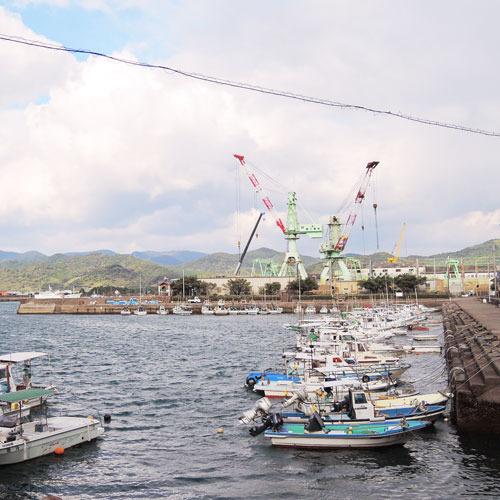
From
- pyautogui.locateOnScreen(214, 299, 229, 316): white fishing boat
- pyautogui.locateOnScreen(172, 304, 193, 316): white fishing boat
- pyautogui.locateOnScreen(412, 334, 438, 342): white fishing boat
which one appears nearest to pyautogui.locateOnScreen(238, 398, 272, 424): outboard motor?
pyautogui.locateOnScreen(412, 334, 438, 342): white fishing boat

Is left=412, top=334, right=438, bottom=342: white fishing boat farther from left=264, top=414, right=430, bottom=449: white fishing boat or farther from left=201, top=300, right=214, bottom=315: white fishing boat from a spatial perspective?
left=201, top=300, right=214, bottom=315: white fishing boat

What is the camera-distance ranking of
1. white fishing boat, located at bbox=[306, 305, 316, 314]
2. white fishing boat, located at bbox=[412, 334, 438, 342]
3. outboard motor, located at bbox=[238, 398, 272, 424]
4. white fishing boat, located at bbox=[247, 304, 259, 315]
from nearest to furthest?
outboard motor, located at bbox=[238, 398, 272, 424] < white fishing boat, located at bbox=[412, 334, 438, 342] < white fishing boat, located at bbox=[306, 305, 316, 314] < white fishing boat, located at bbox=[247, 304, 259, 315]

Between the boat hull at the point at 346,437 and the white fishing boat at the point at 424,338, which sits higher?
the boat hull at the point at 346,437

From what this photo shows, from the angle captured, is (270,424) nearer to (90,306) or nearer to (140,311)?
(140,311)

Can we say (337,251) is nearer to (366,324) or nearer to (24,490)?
(366,324)

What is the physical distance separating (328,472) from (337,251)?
502 feet

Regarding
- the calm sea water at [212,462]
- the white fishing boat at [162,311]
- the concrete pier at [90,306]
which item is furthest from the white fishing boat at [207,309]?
the calm sea water at [212,462]

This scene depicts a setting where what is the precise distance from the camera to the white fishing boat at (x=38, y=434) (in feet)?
74.3

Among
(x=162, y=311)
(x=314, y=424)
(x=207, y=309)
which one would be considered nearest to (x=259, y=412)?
(x=314, y=424)

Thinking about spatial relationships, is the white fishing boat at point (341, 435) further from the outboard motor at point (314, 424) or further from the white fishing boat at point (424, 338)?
the white fishing boat at point (424, 338)

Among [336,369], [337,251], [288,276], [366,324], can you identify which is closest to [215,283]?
[288,276]

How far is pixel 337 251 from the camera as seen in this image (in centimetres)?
17288

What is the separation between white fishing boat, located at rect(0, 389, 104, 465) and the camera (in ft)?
74.3

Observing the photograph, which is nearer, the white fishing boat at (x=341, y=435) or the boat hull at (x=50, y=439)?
the boat hull at (x=50, y=439)
